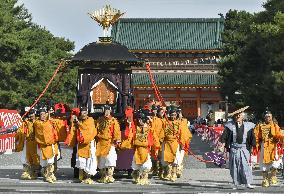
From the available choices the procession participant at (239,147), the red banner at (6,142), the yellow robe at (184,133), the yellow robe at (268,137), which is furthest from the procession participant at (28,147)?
the red banner at (6,142)

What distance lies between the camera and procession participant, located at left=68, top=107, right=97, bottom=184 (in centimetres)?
1355

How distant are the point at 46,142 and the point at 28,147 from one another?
744 millimetres

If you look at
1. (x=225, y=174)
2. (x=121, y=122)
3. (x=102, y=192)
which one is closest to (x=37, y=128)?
(x=121, y=122)

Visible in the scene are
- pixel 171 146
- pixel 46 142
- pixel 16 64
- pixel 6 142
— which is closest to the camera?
pixel 46 142

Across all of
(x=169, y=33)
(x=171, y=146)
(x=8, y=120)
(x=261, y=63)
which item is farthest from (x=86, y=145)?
(x=169, y=33)

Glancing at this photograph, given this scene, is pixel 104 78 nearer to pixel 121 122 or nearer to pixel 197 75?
pixel 121 122

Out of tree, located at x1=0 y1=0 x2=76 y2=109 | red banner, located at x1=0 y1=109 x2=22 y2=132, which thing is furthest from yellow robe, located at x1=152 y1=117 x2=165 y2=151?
tree, located at x1=0 y1=0 x2=76 y2=109

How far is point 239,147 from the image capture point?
12.6 metres

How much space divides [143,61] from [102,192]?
453 cm

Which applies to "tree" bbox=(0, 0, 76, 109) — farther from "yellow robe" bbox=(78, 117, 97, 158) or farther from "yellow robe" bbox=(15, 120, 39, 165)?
"yellow robe" bbox=(78, 117, 97, 158)

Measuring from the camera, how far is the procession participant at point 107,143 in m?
13.8

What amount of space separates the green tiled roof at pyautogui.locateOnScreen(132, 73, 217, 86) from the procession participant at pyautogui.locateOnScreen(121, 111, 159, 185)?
4576 centimetres

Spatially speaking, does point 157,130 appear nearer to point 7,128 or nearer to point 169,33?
point 7,128

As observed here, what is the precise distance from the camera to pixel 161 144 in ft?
48.1
